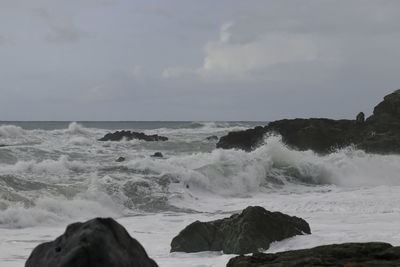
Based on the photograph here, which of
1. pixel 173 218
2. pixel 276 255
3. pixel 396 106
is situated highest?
pixel 396 106

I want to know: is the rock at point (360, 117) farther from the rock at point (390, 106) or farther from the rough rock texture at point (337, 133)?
the rock at point (390, 106)

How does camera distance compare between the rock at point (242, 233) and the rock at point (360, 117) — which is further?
the rock at point (360, 117)

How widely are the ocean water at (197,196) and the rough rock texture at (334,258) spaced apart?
2.08 m

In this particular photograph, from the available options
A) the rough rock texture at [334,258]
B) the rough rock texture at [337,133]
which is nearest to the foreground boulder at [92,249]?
the rough rock texture at [334,258]

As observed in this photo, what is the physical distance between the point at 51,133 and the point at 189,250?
47.2 metres

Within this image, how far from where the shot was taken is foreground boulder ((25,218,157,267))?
11.9ft

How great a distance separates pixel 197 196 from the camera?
1709 centimetres

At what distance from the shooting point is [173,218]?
515 inches

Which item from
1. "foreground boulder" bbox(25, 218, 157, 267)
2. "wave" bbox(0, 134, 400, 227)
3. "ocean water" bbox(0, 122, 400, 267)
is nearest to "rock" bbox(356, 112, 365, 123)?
"ocean water" bbox(0, 122, 400, 267)

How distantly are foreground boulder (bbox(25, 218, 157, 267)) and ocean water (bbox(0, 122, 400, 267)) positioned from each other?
3.07 metres

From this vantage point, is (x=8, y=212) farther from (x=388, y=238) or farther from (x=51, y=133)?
(x=51, y=133)

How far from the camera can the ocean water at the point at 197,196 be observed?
927 centimetres

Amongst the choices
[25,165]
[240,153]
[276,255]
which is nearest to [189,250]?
[276,255]

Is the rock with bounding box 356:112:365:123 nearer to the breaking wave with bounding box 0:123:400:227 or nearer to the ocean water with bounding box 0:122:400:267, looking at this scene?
the breaking wave with bounding box 0:123:400:227
